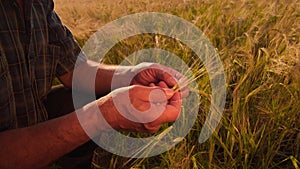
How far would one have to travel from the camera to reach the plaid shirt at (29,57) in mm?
901

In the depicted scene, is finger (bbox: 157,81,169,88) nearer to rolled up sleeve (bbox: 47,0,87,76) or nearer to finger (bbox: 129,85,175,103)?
finger (bbox: 129,85,175,103)

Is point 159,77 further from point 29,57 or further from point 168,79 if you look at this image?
point 29,57

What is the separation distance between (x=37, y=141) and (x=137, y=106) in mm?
256

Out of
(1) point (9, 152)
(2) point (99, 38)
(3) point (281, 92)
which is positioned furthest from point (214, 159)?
(2) point (99, 38)

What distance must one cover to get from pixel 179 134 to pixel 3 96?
57 cm

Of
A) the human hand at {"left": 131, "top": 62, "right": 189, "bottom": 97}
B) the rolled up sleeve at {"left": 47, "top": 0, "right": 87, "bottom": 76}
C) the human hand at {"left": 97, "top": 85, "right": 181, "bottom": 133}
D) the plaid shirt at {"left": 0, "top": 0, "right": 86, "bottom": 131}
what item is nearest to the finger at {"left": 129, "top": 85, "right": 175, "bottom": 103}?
the human hand at {"left": 97, "top": 85, "right": 181, "bottom": 133}

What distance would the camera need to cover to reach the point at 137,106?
80 cm

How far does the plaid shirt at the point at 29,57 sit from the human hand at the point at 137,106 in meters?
0.26

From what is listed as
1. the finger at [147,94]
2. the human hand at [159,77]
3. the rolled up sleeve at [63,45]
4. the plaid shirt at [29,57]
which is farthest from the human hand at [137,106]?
the rolled up sleeve at [63,45]

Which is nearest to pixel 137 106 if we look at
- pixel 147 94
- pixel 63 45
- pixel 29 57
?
pixel 147 94

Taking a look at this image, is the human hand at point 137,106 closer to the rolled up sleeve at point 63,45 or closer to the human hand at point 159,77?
the human hand at point 159,77

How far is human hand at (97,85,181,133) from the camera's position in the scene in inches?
31.4

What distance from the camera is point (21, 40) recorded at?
3.30ft

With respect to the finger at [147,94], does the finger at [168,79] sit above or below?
below
